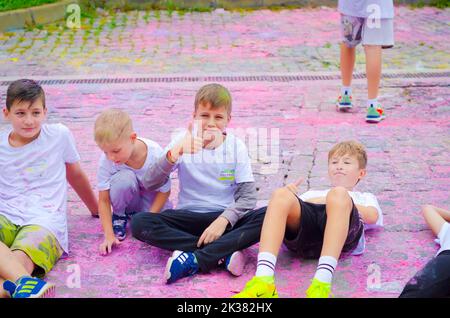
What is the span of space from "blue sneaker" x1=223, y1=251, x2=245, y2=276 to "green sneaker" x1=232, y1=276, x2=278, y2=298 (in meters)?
0.27

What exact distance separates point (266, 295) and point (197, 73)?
4580 mm

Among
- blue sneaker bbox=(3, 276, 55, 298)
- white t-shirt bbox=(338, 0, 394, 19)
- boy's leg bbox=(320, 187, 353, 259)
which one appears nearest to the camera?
blue sneaker bbox=(3, 276, 55, 298)

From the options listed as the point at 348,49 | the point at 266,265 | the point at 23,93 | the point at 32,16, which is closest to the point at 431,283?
the point at 266,265

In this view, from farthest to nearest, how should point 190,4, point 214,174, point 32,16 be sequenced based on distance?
point 190,4
point 32,16
point 214,174

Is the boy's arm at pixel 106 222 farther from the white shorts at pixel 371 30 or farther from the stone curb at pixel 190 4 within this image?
the stone curb at pixel 190 4

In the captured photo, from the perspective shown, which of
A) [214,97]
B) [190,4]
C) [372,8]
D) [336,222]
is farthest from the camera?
[190,4]

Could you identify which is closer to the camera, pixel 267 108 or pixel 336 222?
pixel 336 222

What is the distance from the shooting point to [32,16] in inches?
385

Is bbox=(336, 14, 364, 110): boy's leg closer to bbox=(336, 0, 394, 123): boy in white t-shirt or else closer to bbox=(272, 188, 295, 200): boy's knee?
bbox=(336, 0, 394, 123): boy in white t-shirt

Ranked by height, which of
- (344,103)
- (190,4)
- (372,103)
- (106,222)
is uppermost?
(106,222)

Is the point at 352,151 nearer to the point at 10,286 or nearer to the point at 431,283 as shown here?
the point at 431,283

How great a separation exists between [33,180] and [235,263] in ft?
3.68

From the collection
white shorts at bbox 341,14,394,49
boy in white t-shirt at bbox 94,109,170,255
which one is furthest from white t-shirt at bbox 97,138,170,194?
white shorts at bbox 341,14,394,49

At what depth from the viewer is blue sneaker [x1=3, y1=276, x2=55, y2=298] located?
305cm
